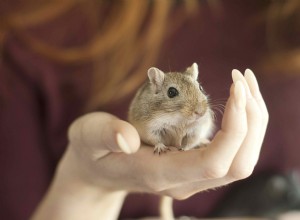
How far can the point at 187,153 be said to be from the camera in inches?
22.1

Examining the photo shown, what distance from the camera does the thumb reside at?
56 centimetres

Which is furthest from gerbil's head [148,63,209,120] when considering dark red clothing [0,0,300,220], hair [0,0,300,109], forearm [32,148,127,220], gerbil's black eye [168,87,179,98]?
dark red clothing [0,0,300,220]

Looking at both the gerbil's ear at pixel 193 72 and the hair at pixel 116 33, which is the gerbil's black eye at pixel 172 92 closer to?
the gerbil's ear at pixel 193 72

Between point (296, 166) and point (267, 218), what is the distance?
213mm

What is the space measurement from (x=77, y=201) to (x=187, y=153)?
48 cm

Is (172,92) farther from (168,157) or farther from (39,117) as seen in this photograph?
(39,117)

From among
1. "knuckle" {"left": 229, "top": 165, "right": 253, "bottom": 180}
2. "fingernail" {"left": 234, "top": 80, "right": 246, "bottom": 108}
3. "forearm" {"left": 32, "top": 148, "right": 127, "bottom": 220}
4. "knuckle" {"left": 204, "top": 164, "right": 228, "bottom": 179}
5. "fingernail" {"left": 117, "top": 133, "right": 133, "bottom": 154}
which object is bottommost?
"forearm" {"left": 32, "top": 148, "right": 127, "bottom": 220}

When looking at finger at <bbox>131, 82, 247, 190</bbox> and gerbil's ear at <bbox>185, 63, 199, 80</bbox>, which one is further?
gerbil's ear at <bbox>185, 63, 199, 80</bbox>

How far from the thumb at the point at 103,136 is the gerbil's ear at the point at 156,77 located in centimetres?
7

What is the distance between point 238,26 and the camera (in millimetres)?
1316

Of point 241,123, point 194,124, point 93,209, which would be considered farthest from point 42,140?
point 241,123

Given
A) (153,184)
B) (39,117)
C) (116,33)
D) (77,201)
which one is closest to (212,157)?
(153,184)

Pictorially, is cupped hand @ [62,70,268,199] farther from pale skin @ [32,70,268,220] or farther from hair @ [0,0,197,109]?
hair @ [0,0,197,109]

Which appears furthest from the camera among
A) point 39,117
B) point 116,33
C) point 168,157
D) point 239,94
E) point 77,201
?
point 39,117
